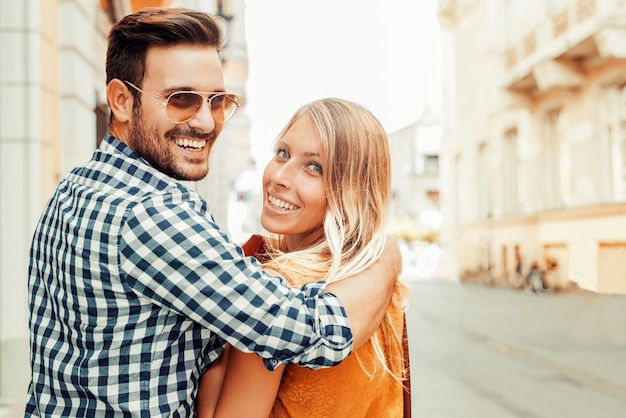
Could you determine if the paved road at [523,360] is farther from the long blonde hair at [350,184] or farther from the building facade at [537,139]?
the long blonde hair at [350,184]

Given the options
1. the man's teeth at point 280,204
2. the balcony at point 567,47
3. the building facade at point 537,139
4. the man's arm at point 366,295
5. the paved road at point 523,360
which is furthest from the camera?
the balcony at point 567,47

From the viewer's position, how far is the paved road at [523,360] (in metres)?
4.55

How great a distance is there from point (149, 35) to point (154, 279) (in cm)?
41

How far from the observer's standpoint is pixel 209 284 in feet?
2.77

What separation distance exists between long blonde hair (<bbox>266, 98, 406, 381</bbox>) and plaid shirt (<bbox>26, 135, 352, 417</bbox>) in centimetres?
19

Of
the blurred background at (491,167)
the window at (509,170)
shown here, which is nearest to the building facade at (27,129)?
the blurred background at (491,167)

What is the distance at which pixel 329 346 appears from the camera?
89cm

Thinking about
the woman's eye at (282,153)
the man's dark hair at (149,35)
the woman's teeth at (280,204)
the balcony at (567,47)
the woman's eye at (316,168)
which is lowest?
the woman's teeth at (280,204)

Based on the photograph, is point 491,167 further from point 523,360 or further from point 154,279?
point 154,279

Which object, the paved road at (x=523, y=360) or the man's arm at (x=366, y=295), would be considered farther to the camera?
the paved road at (x=523, y=360)

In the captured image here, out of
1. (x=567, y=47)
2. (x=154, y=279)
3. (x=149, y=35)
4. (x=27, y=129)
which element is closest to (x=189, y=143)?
(x=149, y=35)

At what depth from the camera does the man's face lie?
1026mm

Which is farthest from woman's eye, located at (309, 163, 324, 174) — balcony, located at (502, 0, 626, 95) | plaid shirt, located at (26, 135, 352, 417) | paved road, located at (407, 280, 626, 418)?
balcony, located at (502, 0, 626, 95)

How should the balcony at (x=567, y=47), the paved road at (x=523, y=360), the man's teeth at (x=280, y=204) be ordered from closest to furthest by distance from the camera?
the man's teeth at (x=280, y=204), the paved road at (x=523, y=360), the balcony at (x=567, y=47)
